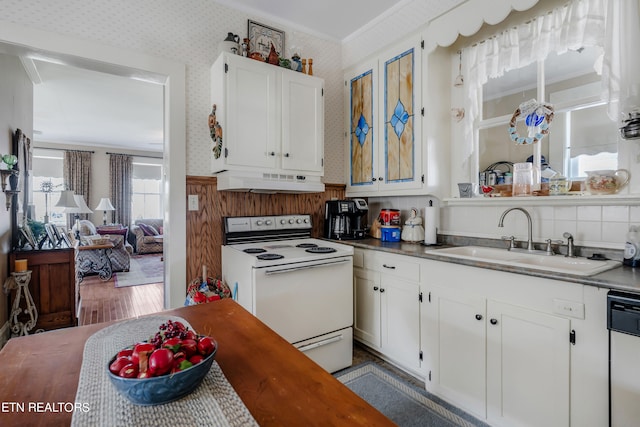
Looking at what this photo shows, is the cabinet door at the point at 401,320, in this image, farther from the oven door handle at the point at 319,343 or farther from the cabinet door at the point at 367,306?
the oven door handle at the point at 319,343

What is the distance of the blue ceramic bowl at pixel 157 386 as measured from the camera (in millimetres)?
627

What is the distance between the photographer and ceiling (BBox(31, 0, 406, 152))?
8.71 feet

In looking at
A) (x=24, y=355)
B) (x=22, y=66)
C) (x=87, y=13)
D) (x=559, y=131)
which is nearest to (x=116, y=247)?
(x=22, y=66)

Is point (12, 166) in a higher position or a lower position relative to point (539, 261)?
higher

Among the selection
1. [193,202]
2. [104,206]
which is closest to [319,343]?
[193,202]

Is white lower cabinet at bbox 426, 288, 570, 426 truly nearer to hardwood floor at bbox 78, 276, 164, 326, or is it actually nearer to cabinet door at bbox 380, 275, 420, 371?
cabinet door at bbox 380, 275, 420, 371

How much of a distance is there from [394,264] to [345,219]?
73 cm

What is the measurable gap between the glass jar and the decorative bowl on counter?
30 cm

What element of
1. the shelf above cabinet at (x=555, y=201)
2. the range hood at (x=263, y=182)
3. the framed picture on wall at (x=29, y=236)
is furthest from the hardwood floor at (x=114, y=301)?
the shelf above cabinet at (x=555, y=201)

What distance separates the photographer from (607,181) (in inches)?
66.1

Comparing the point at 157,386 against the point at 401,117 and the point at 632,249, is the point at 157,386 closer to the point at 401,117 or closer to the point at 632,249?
the point at 632,249

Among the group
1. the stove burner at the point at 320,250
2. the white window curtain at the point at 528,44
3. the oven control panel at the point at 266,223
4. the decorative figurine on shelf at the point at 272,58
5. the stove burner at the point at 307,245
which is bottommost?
the stove burner at the point at 320,250

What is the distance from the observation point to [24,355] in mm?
877

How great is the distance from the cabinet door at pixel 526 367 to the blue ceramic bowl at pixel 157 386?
1.51 metres
